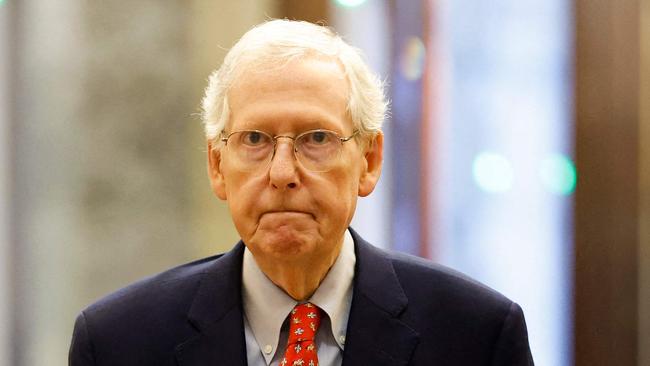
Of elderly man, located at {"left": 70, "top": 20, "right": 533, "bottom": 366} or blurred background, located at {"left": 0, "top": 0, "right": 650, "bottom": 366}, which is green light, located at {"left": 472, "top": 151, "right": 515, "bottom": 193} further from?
elderly man, located at {"left": 70, "top": 20, "right": 533, "bottom": 366}

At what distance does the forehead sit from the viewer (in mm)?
1562

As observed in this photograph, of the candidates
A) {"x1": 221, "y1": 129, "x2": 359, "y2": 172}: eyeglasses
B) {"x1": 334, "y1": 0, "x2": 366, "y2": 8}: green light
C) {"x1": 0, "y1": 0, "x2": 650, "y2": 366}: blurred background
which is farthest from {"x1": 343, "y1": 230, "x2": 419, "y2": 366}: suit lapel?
{"x1": 334, "y1": 0, "x2": 366, "y2": 8}: green light

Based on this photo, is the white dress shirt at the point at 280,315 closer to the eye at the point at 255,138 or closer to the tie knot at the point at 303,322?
the tie knot at the point at 303,322

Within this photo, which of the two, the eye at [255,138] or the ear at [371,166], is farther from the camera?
the ear at [371,166]

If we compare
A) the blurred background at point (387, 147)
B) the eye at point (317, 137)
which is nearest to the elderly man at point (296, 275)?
the eye at point (317, 137)

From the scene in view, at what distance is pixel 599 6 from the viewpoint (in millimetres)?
2463

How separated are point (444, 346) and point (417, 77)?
116cm

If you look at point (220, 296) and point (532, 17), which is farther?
point (532, 17)

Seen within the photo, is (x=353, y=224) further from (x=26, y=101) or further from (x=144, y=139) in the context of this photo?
(x=26, y=101)

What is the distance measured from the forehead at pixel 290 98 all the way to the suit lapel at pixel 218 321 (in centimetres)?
35

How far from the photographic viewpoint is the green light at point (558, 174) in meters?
2.49

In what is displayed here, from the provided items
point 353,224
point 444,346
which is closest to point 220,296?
point 444,346

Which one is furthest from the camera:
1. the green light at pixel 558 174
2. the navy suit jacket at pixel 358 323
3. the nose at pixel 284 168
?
the green light at pixel 558 174

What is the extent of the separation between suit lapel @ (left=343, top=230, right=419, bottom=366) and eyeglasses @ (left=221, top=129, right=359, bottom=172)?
288 millimetres
